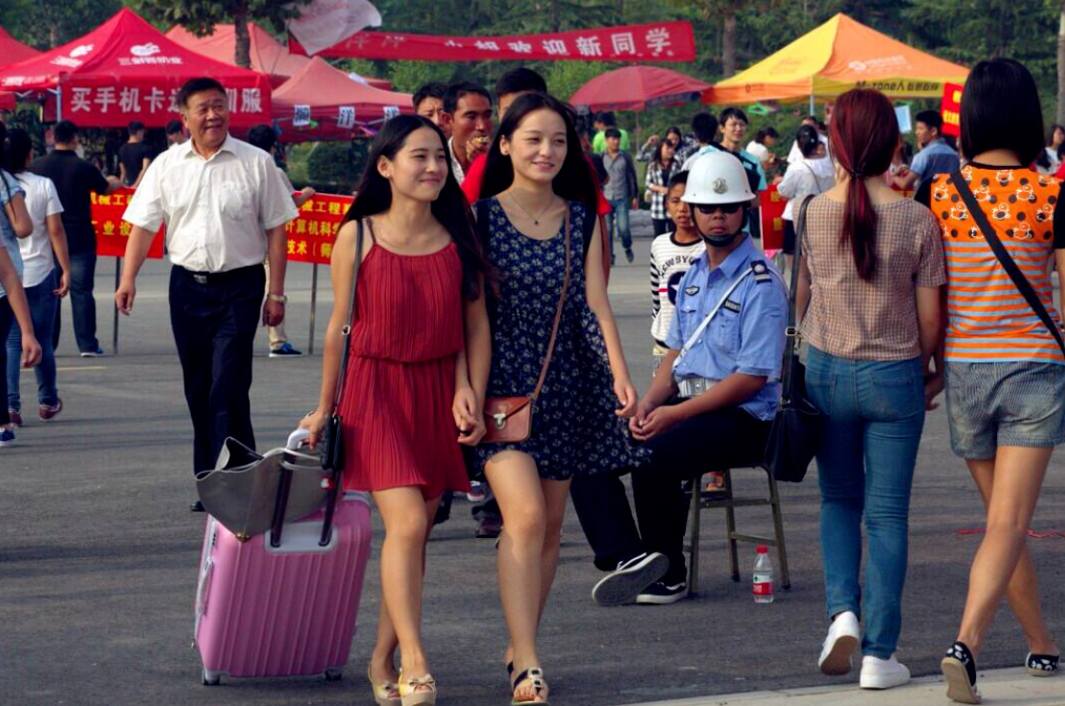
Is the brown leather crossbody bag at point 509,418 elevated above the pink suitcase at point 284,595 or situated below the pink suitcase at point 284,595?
above

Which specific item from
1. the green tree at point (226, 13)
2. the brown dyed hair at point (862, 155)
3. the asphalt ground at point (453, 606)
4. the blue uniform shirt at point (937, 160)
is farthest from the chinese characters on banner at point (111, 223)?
the green tree at point (226, 13)

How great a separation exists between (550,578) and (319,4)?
3072 cm

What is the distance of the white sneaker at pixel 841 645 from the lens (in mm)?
5371

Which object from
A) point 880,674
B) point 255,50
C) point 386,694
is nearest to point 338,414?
point 386,694

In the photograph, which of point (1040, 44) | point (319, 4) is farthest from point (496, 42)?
point (1040, 44)

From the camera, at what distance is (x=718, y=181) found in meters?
6.50

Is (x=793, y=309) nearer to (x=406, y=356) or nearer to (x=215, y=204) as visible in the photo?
(x=406, y=356)

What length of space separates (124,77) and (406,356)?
70.5ft

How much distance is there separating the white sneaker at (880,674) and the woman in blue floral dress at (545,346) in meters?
0.92

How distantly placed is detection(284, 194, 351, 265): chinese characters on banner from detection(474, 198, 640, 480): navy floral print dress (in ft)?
32.5

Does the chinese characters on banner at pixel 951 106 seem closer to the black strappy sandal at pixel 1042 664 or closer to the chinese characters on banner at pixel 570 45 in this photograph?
the black strappy sandal at pixel 1042 664

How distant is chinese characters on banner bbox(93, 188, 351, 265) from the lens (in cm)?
1512

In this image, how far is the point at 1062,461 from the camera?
388 inches

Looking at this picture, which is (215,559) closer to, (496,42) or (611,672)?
(611,672)
